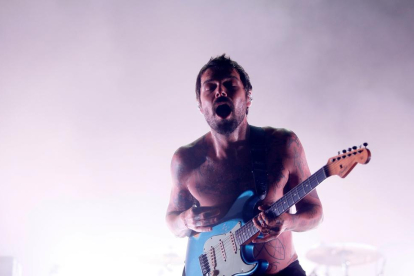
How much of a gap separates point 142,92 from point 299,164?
2219mm

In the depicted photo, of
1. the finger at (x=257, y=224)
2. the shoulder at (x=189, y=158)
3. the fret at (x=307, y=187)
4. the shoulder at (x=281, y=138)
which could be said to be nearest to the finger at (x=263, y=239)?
the finger at (x=257, y=224)

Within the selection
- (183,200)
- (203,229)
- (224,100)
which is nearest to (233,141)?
(224,100)

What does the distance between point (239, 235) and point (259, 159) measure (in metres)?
0.50

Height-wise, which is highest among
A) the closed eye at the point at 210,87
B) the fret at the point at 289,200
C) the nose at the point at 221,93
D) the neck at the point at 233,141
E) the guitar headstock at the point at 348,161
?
the closed eye at the point at 210,87

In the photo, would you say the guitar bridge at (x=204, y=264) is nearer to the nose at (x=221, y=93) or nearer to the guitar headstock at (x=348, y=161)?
the guitar headstock at (x=348, y=161)

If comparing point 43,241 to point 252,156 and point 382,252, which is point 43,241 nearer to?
point 252,156

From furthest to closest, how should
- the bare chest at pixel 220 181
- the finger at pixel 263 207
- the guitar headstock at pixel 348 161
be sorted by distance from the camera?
the bare chest at pixel 220 181, the finger at pixel 263 207, the guitar headstock at pixel 348 161

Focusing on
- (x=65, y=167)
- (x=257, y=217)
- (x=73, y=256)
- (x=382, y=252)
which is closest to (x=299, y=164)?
(x=257, y=217)

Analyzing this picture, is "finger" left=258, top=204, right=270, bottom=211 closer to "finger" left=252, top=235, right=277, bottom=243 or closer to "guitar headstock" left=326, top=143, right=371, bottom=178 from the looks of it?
"finger" left=252, top=235, right=277, bottom=243

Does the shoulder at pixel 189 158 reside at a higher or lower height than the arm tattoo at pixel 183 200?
higher

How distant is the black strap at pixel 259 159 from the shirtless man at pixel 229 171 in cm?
3

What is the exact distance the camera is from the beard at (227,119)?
7.83ft

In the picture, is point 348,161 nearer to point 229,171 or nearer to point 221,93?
point 229,171

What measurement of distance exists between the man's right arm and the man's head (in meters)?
0.36
